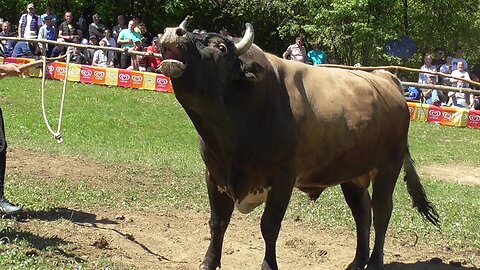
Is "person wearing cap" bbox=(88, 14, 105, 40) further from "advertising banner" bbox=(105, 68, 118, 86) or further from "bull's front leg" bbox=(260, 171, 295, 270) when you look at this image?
"bull's front leg" bbox=(260, 171, 295, 270)

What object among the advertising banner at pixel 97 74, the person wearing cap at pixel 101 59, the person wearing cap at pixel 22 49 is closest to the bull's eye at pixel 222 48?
the advertising banner at pixel 97 74

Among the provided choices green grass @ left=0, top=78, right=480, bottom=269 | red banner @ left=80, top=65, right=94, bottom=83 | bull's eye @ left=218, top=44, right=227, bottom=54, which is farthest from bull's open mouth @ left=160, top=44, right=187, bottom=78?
red banner @ left=80, top=65, right=94, bottom=83

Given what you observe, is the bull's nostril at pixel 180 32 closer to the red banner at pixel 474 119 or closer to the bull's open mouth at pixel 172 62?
the bull's open mouth at pixel 172 62

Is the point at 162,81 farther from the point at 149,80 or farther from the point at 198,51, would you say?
the point at 198,51

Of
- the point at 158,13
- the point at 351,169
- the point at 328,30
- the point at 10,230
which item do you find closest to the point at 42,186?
the point at 10,230

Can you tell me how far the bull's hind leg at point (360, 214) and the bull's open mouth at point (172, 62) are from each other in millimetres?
2987

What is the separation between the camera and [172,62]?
520 centimetres

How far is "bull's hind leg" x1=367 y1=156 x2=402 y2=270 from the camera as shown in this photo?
7.34 metres

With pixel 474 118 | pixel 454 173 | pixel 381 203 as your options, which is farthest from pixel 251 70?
pixel 474 118

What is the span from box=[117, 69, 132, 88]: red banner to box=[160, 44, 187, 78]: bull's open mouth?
1750cm

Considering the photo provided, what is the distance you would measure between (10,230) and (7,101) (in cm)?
1153

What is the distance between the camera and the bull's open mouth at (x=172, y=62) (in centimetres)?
519

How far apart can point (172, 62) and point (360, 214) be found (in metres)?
3.22

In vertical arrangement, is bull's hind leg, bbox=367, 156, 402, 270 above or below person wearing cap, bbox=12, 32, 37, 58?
above
